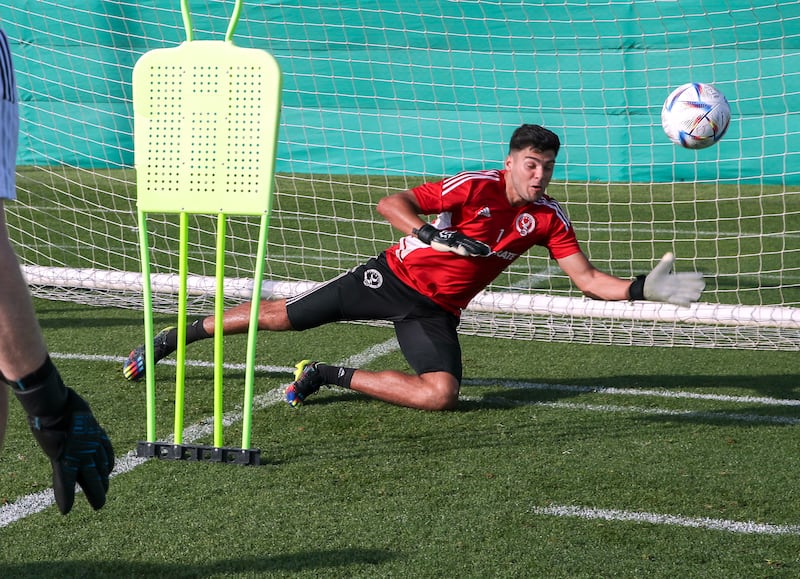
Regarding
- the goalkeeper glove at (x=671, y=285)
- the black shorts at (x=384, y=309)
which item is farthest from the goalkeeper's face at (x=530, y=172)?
the goalkeeper glove at (x=671, y=285)

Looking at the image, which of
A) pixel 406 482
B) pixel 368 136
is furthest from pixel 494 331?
pixel 368 136

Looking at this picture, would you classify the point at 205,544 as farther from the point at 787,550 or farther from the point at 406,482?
the point at 787,550

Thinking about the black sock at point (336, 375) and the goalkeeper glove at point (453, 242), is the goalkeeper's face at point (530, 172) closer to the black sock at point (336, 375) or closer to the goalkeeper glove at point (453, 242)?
the goalkeeper glove at point (453, 242)

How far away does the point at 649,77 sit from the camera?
46.1 feet

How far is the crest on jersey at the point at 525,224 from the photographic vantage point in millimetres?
5234

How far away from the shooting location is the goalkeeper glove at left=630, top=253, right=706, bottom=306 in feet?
14.5

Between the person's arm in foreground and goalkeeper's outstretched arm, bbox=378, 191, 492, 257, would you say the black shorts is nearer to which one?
goalkeeper's outstretched arm, bbox=378, 191, 492, 257

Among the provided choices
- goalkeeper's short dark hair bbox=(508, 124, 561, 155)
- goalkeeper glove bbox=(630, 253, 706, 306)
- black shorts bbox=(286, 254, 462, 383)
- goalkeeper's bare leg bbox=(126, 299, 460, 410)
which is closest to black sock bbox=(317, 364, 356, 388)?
goalkeeper's bare leg bbox=(126, 299, 460, 410)

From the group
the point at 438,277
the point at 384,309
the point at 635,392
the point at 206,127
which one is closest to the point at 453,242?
the point at 438,277

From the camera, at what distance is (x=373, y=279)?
17.8 feet

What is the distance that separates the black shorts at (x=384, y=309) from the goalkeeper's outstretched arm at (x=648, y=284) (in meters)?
0.66

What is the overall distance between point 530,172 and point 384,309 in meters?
0.98

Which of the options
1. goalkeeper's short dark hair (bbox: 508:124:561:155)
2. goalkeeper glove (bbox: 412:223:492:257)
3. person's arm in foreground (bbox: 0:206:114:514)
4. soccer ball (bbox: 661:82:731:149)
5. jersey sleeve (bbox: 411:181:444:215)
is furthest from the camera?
soccer ball (bbox: 661:82:731:149)

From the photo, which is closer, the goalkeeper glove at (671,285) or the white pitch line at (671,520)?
the white pitch line at (671,520)
